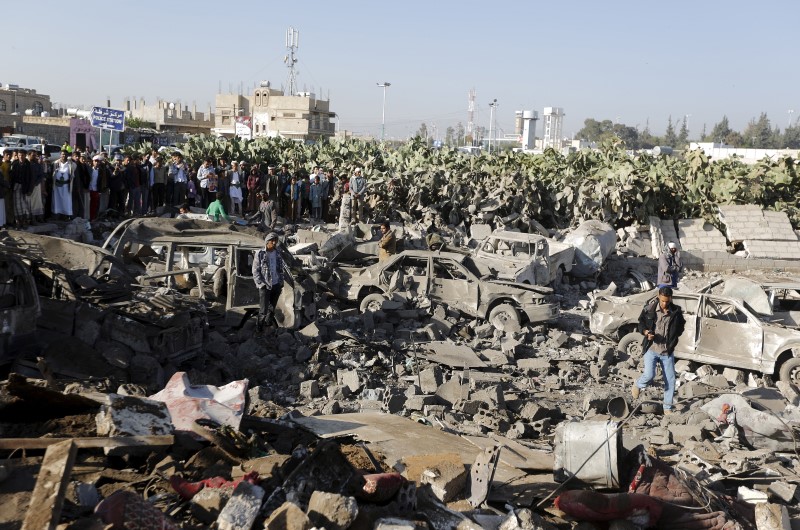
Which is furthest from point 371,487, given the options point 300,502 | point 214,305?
point 214,305

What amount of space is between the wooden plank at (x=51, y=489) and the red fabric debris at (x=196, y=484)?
0.86 m

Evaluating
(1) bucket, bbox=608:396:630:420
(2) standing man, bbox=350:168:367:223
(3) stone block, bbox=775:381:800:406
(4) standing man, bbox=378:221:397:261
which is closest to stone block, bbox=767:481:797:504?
(1) bucket, bbox=608:396:630:420

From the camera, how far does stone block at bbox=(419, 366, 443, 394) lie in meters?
10.4

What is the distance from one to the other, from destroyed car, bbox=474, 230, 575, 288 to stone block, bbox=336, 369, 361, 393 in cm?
505

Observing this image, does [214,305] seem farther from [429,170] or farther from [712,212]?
[712,212]

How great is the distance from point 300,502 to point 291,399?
509 centimetres

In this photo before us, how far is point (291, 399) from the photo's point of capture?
10.2 m

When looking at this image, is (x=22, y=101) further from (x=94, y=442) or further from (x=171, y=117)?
(x=94, y=442)

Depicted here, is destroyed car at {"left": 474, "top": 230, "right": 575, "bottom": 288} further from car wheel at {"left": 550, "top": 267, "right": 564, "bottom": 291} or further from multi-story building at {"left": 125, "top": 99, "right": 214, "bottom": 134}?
multi-story building at {"left": 125, "top": 99, "right": 214, "bottom": 134}

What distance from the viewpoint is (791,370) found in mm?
11812

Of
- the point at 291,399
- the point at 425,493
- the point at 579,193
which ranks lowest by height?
the point at 291,399

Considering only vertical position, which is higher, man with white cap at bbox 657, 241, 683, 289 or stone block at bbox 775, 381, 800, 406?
man with white cap at bbox 657, 241, 683, 289

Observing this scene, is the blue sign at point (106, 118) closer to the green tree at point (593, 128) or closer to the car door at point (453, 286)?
the car door at point (453, 286)

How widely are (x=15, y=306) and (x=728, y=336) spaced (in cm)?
1009
